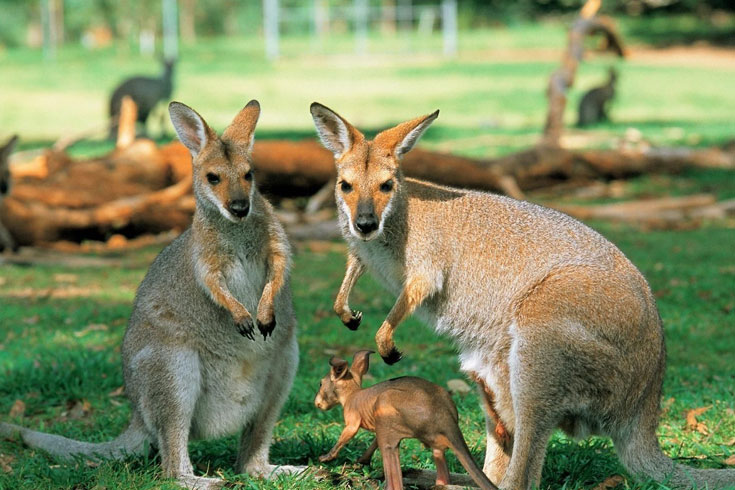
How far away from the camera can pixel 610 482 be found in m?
3.78

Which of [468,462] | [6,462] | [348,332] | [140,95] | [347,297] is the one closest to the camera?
[468,462]

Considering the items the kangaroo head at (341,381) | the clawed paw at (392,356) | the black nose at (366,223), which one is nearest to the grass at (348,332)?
the kangaroo head at (341,381)

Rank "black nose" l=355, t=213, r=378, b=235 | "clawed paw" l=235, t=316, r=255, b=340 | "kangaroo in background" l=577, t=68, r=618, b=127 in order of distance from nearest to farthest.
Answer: "black nose" l=355, t=213, r=378, b=235, "clawed paw" l=235, t=316, r=255, b=340, "kangaroo in background" l=577, t=68, r=618, b=127

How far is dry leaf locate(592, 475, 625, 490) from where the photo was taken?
12.3 feet

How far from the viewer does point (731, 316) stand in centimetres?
637

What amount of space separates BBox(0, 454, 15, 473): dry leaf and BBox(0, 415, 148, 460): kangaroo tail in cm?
9

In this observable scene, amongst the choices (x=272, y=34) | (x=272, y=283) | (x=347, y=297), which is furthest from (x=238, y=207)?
(x=272, y=34)

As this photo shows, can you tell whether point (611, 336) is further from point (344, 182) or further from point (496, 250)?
point (344, 182)

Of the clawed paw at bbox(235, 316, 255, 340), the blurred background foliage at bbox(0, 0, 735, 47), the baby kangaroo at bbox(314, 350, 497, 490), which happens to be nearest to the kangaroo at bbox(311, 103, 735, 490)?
Result: the baby kangaroo at bbox(314, 350, 497, 490)

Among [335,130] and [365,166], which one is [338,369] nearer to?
[365,166]

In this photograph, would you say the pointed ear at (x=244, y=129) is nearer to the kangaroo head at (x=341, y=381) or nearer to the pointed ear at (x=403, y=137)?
the pointed ear at (x=403, y=137)

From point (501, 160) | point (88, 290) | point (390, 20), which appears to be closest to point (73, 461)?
point (88, 290)

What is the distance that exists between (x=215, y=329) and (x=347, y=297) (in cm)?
55

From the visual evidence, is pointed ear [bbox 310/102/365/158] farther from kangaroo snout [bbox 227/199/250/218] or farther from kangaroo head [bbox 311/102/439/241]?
kangaroo snout [bbox 227/199/250/218]
